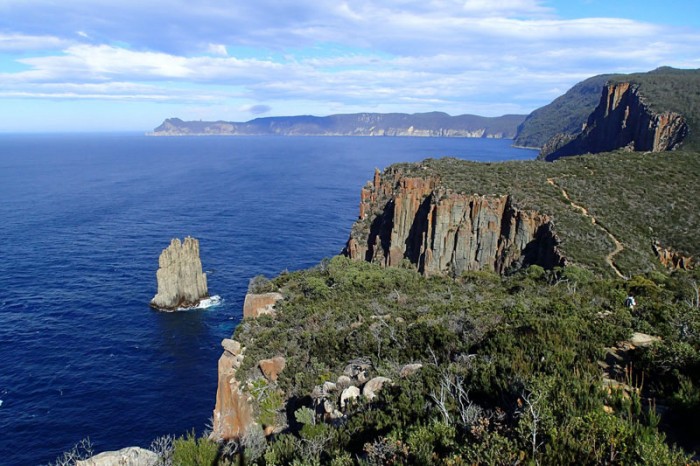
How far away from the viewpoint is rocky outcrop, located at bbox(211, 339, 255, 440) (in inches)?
769

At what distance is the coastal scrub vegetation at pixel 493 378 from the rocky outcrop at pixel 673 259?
1460cm

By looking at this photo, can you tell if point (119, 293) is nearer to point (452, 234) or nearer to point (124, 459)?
point (452, 234)

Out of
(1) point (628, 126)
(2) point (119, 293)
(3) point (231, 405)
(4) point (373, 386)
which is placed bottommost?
(2) point (119, 293)

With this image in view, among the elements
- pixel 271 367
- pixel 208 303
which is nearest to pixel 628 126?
pixel 208 303

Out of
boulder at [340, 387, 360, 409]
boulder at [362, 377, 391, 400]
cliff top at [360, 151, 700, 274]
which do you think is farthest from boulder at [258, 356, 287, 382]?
cliff top at [360, 151, 700, 274]

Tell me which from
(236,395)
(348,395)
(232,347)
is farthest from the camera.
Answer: (232,347)

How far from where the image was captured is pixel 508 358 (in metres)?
14.6

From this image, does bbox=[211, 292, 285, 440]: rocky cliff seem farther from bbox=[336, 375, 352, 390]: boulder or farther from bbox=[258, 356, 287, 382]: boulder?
bbox=[336, 375, 352, 390]: boulder

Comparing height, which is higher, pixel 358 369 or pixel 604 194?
pixel 604 194

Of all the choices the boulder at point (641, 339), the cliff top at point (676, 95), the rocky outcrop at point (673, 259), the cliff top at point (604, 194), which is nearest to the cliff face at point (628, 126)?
the cliff top at point (676, 95)

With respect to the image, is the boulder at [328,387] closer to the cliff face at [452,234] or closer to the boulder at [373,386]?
the boulder at [373,386]

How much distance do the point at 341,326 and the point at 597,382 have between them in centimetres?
1427

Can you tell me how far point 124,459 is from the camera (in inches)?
570

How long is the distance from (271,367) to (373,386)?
22.3 feet
